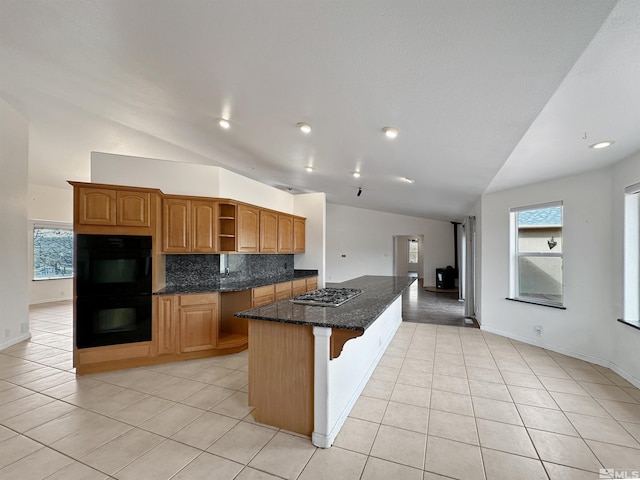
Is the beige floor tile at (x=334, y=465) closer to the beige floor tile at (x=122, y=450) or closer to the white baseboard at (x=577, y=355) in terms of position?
the beige floor tile at (x=122, y=450)

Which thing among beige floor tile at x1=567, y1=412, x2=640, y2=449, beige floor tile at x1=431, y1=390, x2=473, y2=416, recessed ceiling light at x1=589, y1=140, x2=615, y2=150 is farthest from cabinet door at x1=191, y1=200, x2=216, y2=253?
recessed ceiling light at x1=589, y1=140, x2=615, y2=150

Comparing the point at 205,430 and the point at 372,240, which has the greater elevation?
the point at 372,240

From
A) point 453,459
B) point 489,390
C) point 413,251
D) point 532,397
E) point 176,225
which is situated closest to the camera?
point 453,459

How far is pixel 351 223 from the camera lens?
34.3 ft

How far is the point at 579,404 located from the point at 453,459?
1.52 m

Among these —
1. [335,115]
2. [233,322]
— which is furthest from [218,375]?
[335,115]

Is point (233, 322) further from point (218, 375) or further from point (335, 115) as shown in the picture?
point (335, 115)

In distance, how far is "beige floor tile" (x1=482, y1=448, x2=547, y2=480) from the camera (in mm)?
1619

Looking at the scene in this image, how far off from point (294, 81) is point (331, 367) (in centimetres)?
205

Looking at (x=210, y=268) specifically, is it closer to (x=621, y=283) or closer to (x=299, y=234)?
(x=299, y=234)

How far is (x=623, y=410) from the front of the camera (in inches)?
90.1

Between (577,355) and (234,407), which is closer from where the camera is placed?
(234,407)

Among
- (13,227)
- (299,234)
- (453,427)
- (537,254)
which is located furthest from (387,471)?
(13,227)

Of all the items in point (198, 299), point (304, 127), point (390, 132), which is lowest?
point (198, 299)
